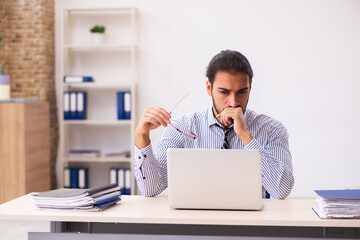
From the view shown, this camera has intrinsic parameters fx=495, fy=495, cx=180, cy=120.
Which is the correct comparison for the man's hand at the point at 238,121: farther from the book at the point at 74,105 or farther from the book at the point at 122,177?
the book at the point at 74,105

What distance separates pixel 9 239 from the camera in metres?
3.95

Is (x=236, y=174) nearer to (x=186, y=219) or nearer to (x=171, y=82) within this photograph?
(x=186, y=219)

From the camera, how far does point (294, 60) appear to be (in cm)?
573

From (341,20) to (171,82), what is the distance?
2.08 metres

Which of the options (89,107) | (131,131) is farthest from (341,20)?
(89,107)

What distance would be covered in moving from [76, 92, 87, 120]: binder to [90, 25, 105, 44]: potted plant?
63cm

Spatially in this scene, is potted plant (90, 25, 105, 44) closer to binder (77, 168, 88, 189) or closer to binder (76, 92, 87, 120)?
binder (76, 92, 87, 120)

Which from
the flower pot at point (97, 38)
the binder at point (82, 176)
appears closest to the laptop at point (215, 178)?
the binder at point (82, 176)

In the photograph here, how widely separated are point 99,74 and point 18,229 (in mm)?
2235

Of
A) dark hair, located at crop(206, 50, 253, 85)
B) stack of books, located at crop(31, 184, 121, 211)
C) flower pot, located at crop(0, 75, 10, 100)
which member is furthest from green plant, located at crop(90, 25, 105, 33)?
stack of books, located at crop(31, 184, 121, 211)

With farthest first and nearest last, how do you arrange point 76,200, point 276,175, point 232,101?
point 232,101 < point 276,175 < point 76,200

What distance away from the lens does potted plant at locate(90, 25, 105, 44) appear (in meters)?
5.64

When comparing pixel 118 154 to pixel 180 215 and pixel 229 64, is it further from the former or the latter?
pixel 180 215

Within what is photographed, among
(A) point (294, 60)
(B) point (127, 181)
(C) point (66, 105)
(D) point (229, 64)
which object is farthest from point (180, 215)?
(A) point (294, 60)
